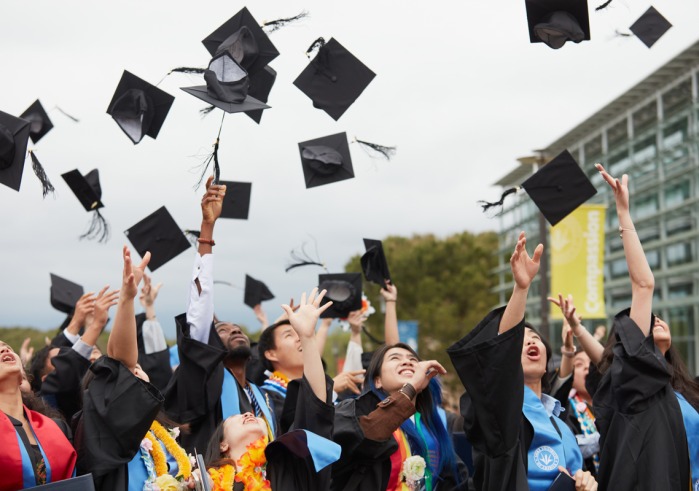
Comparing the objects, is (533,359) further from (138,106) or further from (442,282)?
(442,282)

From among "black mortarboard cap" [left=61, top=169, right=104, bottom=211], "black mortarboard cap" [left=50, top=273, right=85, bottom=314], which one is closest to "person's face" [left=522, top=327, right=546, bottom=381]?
"black mortarboard cap" [left=61, top=169, right=104, bottom=211]

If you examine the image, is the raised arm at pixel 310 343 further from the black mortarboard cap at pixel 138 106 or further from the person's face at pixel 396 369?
the black mortarboard cap at pixel 138 106

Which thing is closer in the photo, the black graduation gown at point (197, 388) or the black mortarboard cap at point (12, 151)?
the black graduation gown at point (197, 388)

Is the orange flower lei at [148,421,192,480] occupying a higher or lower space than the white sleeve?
lower

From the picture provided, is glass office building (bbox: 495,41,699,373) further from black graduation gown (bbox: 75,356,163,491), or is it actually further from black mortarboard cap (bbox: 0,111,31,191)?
black graduation gown (bbox: 75,356,163,491)

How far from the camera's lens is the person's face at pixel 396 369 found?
185 inches

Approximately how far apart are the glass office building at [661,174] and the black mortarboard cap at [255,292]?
17.7 metres

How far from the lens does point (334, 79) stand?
19.9 feet

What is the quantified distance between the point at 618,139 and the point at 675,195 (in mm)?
4916

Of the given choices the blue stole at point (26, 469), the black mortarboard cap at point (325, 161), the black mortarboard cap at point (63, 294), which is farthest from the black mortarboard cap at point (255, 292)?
the blue stole at point (26, 469)

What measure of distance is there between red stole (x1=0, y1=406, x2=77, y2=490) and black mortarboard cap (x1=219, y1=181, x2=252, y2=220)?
3.29 metres

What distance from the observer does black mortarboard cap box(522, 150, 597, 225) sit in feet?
18.0

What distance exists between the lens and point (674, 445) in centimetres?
417

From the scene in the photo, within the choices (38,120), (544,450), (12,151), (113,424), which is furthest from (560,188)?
(38,120)
